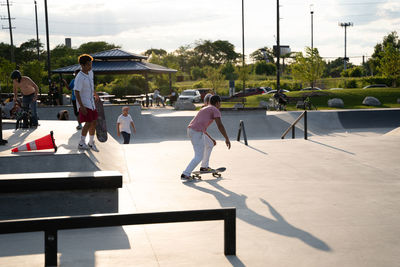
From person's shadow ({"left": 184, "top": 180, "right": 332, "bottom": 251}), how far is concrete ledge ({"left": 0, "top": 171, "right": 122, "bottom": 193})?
1.71m

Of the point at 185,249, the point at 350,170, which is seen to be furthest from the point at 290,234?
the point at 350,170

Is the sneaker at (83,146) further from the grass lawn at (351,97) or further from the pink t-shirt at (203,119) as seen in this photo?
the grass lawn at (351,97)

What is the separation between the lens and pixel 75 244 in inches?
196

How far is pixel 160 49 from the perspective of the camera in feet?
441

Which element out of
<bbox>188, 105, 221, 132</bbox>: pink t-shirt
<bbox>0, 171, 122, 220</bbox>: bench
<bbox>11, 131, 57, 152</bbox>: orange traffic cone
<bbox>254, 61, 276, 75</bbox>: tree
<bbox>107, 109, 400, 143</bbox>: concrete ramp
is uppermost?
<bbox>254, 61, 276, 75</bbox>: tree

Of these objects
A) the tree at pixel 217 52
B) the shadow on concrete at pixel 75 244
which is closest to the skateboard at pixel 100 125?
the shadow on concrete at pixel 75 244

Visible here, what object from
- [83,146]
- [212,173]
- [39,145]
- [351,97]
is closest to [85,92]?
[83,146]

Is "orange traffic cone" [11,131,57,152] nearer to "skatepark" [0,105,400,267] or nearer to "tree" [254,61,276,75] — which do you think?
"skatepark" [0,105,400,267]

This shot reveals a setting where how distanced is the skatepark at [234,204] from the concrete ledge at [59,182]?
0.14 m

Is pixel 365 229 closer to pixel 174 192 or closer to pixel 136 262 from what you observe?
pixel 136 262

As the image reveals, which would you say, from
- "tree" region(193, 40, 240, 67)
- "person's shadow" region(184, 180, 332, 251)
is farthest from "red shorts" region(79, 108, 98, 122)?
"tree" region(193, 40, 240, 67)

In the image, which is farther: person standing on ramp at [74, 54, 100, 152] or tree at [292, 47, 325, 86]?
tree at [292, 47, 325, 86]

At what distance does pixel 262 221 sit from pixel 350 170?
15.0 feet

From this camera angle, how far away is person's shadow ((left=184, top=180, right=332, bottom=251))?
5.13 meters
